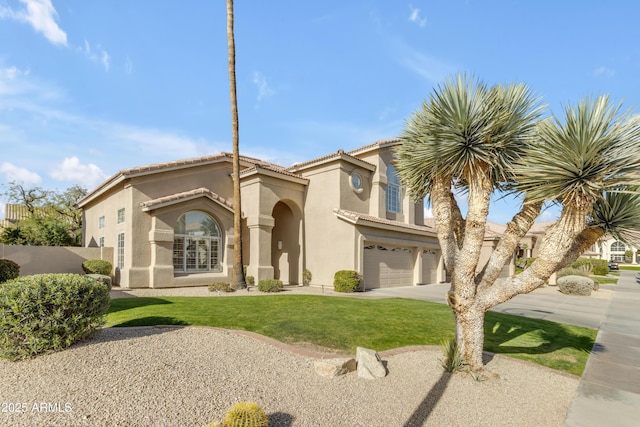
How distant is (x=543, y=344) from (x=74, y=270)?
72.1ft

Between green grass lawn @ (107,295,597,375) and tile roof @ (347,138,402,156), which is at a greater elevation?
tile roof @ (347,138,402,156)

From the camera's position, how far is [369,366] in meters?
6.79

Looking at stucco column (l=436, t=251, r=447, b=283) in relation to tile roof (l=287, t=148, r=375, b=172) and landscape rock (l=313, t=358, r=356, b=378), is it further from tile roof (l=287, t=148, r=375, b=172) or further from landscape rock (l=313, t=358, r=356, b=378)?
landscape rock (l=313, t=358, r=356, b=378)

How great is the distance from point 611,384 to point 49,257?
2369cm

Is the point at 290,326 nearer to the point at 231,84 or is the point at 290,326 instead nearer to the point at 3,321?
the point at 3,321

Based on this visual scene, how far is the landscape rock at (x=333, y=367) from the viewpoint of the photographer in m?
6.55

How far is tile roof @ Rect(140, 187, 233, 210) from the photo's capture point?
17.8m

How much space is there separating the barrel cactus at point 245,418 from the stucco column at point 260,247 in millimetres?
15889

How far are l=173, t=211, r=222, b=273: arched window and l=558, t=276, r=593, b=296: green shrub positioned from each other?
21285mm

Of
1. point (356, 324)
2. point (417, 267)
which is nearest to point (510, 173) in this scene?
point (356, 324)

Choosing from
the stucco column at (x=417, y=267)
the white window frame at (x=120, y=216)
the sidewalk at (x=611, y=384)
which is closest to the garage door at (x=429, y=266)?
the stucco column at (x=417, y=267)

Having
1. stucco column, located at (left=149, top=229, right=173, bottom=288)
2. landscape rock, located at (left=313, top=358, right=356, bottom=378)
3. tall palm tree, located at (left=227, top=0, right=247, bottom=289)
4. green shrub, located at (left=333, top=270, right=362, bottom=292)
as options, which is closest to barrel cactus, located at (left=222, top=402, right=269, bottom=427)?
landscape rock, located at (left=313, top=358, right=356, bottom=378)

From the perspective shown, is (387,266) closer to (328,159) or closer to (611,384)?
(328,159)

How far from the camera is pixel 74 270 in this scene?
63.6 feet
